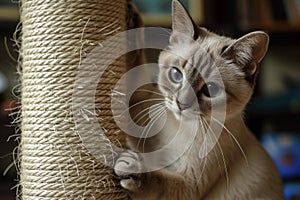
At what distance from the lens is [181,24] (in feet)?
3.32

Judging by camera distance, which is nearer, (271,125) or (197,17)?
(197,17)

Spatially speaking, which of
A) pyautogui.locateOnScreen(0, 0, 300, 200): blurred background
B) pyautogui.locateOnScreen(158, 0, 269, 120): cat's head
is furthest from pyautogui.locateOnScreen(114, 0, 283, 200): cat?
pyautogui.locateOnScreen(0, 0, 300, 200): blurred background

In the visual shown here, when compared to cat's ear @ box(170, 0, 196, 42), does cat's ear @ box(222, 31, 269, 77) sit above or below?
below

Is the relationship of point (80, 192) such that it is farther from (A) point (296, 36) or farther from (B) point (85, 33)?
(A) point (296, 36)

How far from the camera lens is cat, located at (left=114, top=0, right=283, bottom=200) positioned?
938 millimetres

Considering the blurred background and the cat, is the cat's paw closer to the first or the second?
the cat

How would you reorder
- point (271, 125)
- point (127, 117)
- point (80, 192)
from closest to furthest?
point (80, 192), point (127, 117), point (271, 125)

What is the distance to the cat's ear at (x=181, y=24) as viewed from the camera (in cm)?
97

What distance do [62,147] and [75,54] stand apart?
0.64 feet

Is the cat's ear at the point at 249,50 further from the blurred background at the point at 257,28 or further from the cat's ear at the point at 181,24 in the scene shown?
the blurred background at the point at 257,28

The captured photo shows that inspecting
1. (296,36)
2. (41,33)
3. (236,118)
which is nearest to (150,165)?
(236,118)

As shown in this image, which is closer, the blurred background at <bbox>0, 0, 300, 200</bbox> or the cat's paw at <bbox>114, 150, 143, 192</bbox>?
the cat's paw at <bbox>114, 150, 143, 192</bbox>

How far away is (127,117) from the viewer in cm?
102

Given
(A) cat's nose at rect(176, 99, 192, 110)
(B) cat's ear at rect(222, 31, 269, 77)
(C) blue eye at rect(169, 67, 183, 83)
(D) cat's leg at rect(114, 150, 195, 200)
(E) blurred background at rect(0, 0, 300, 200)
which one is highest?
(B) cat's ear at rect(222, 31, 269, 77)
